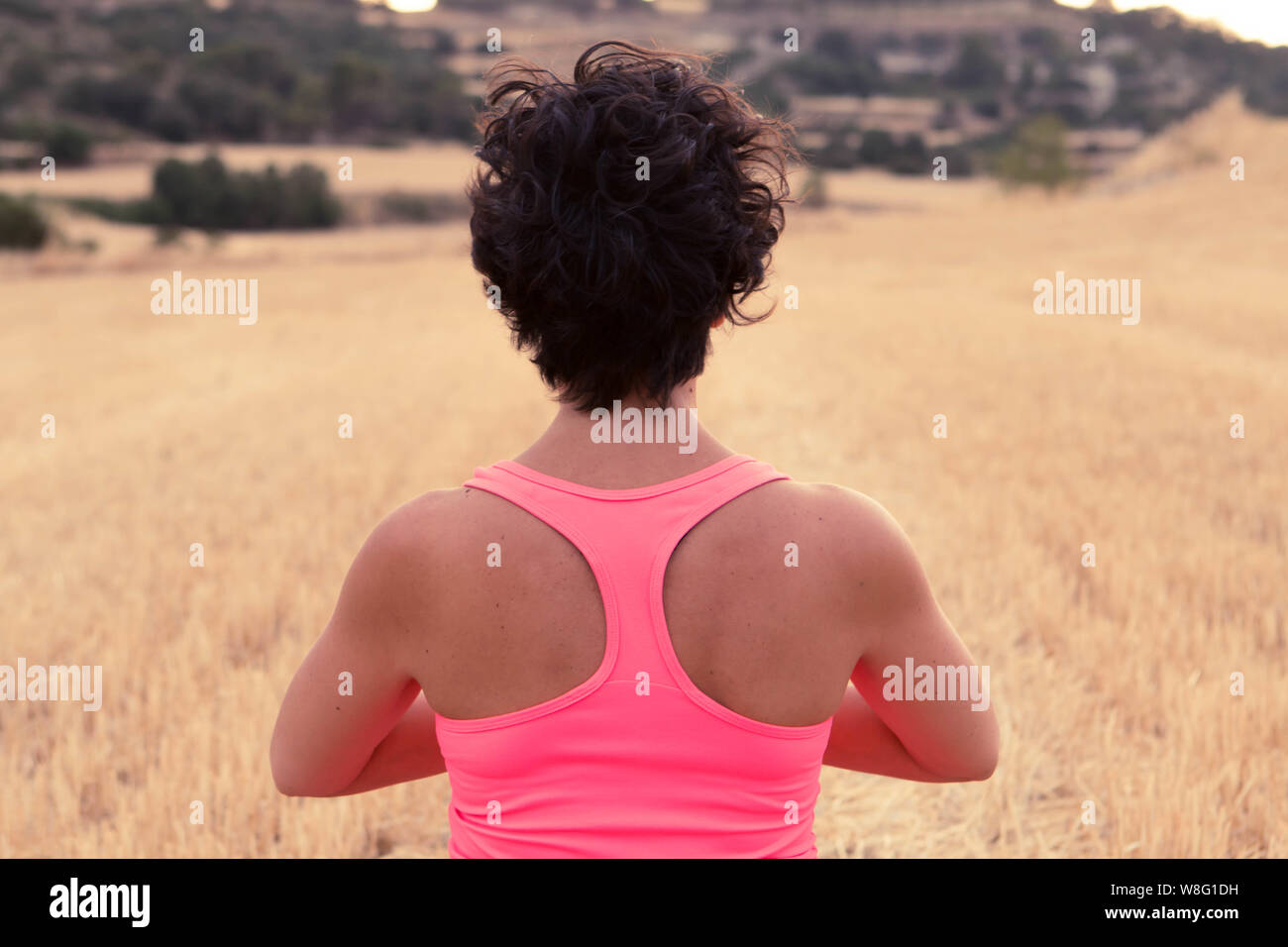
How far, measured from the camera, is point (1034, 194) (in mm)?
44125

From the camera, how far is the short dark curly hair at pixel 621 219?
138cm

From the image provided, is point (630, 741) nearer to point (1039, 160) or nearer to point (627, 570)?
point (627, 570)

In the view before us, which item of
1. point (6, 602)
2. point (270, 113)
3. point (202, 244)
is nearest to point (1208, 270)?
point (6, 602)

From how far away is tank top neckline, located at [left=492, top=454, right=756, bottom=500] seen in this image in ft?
4.35

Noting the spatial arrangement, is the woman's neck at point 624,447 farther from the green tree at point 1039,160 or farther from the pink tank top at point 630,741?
the green tree at point 1039,160

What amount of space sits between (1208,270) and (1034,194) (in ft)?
94.1

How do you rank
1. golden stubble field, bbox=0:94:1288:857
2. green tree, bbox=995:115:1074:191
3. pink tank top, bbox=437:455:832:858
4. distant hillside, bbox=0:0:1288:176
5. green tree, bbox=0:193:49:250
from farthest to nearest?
green tree, bbox=995:115:1074:191 < distant hillside, bbox=0:0:1288:176 < green tree, bbox=0:193:49:250 < golden stubble field, bbox=0:94:1288:857 < pink tank top, bbox=437:455:832:858

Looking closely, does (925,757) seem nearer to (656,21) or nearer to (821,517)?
(821,517)

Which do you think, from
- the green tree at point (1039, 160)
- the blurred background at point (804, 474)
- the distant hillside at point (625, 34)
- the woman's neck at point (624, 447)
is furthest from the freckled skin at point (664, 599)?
the green tree at point (1039, 160)

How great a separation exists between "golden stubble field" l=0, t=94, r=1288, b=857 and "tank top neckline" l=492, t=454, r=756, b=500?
2.13 m

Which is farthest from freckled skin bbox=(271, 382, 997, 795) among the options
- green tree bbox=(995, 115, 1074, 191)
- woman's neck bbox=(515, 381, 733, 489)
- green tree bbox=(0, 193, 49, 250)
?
green tree bbox=(995, 115, 1074, 191)

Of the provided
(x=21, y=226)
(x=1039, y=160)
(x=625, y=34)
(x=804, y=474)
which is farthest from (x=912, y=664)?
(x=1039, y=160)

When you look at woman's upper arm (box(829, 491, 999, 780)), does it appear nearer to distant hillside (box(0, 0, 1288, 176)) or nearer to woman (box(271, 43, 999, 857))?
woman (box(271, 43, 999, 857))

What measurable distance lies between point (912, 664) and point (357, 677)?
777mm
